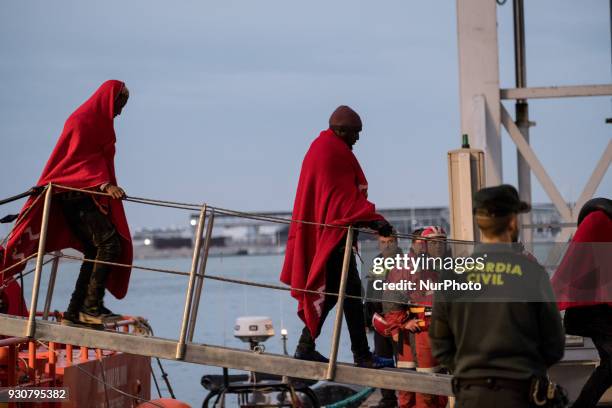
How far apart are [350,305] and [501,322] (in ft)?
10.0

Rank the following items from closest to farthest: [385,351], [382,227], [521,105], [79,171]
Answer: [382,227]
[79,171]
[385,351]
[521,105]

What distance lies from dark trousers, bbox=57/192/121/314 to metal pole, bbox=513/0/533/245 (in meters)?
7.25

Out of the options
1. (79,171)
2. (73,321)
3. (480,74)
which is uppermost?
(480,74)

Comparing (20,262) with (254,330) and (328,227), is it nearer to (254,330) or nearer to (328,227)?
(328,227)

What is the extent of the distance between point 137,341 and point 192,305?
537 mm

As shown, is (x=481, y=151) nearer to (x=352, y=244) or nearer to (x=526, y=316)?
(x=352, y=244)

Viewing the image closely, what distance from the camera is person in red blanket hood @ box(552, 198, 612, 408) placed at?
8.10 metres

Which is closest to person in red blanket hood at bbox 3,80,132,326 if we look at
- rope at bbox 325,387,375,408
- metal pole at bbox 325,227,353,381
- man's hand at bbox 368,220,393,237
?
metal pole at bbox 325,227,353,381

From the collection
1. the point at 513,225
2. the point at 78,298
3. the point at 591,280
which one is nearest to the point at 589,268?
the point at 591,280

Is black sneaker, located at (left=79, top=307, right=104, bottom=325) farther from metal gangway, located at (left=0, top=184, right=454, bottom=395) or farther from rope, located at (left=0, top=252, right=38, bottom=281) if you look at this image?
rope, located at (left=0, top=252, right=38, bottom=281)

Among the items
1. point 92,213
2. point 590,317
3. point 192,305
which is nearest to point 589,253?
point 590,317

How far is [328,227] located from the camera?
8.29m

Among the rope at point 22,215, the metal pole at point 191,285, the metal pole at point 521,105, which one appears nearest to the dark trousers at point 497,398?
the metal pole at point 191,285

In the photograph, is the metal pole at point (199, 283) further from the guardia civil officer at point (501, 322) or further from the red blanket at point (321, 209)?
the guardia civil officer at point (501, 322)
